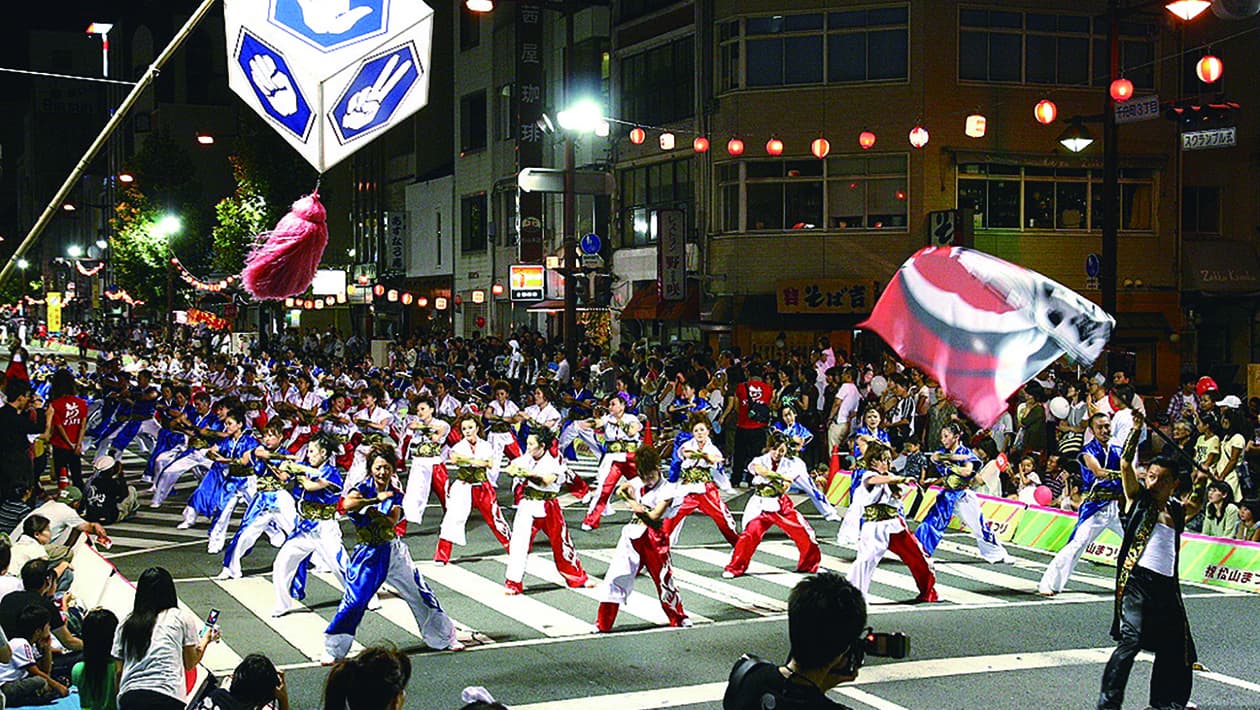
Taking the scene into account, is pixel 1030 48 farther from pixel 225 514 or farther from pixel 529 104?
pixel 225 514

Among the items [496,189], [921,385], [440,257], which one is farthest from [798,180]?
[440,257]

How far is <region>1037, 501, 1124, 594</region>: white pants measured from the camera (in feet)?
42.1

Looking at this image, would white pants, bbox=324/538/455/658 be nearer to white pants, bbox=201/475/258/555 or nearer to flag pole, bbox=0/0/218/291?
flag pole, bbox=0/0/218/291

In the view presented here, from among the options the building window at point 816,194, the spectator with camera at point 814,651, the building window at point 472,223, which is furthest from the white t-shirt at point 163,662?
the building window at point 472,223

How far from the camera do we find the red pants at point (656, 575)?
11.5 metres

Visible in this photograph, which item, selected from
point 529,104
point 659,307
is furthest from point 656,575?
point 529,104

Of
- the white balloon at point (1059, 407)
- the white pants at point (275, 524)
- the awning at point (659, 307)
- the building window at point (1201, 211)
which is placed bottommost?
the white pants at point (275, 524)

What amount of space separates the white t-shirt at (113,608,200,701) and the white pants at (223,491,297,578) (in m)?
6.08

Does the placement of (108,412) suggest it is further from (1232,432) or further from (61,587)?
(1232,432)

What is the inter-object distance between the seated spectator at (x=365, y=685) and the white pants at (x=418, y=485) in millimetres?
11194

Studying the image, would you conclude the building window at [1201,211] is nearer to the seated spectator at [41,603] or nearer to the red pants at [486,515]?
the red pants at [486,515]

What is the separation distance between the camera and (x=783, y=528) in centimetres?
1380

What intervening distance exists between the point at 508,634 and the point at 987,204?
22672 mm

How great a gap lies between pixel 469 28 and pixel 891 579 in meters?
36.5
